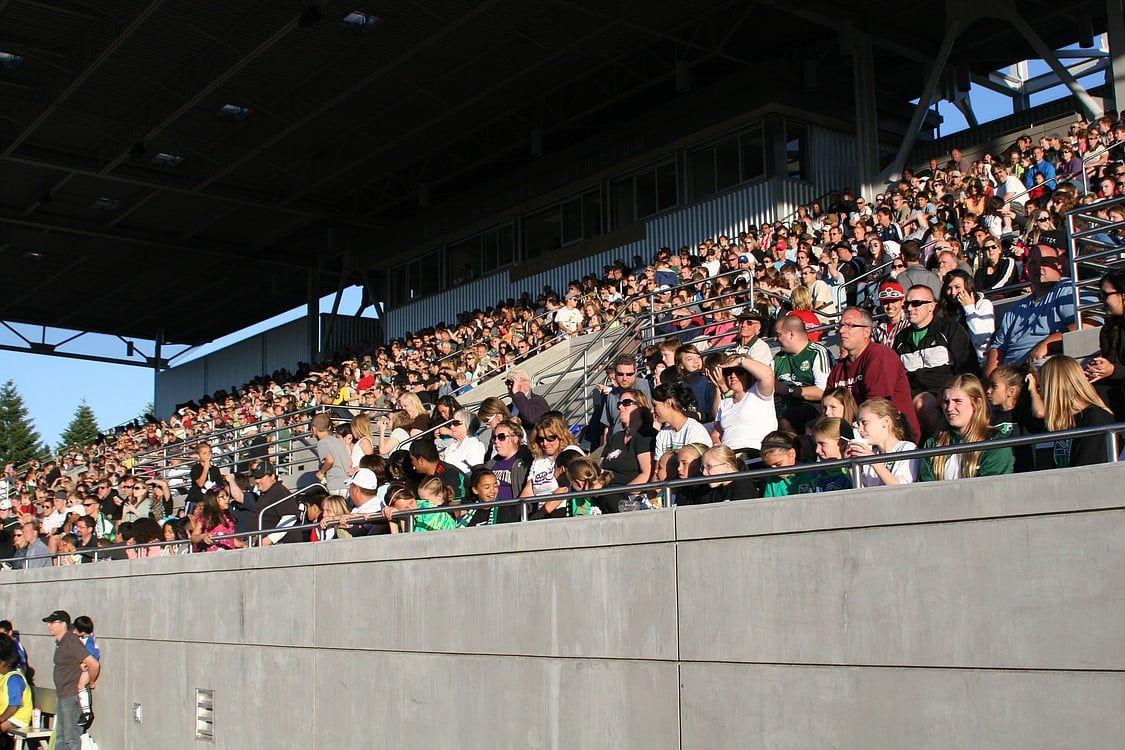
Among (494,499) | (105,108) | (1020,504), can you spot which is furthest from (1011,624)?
(105,108)

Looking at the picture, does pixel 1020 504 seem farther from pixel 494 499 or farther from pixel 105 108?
pixel 105 108

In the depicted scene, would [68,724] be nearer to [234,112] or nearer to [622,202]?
[234,112]

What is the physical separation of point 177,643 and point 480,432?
13.6ft

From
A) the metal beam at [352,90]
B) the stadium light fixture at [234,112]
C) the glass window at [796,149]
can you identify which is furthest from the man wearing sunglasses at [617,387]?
the stadium light fixture at [234,112]

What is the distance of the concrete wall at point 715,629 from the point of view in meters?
5.78

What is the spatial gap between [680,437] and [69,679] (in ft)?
29.8

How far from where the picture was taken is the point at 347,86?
25219 millimetres

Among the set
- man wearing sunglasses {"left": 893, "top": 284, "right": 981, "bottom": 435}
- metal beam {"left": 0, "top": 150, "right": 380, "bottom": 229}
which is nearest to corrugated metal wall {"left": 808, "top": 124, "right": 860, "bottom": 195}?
metal beam {"left": 0, "top": 150, "right": 380, "bottom": 229}

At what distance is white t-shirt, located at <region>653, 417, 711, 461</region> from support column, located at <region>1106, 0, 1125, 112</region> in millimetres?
12833

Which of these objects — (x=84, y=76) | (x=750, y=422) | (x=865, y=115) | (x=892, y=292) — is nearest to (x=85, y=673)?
(x=750, y=422)

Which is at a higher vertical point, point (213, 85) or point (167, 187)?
point (213, 85)

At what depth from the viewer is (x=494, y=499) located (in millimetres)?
10094

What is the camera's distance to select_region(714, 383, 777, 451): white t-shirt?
8.88 metres

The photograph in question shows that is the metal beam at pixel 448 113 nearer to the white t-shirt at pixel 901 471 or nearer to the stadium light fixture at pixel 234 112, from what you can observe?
the stadium light fixture at pixel 234 112
